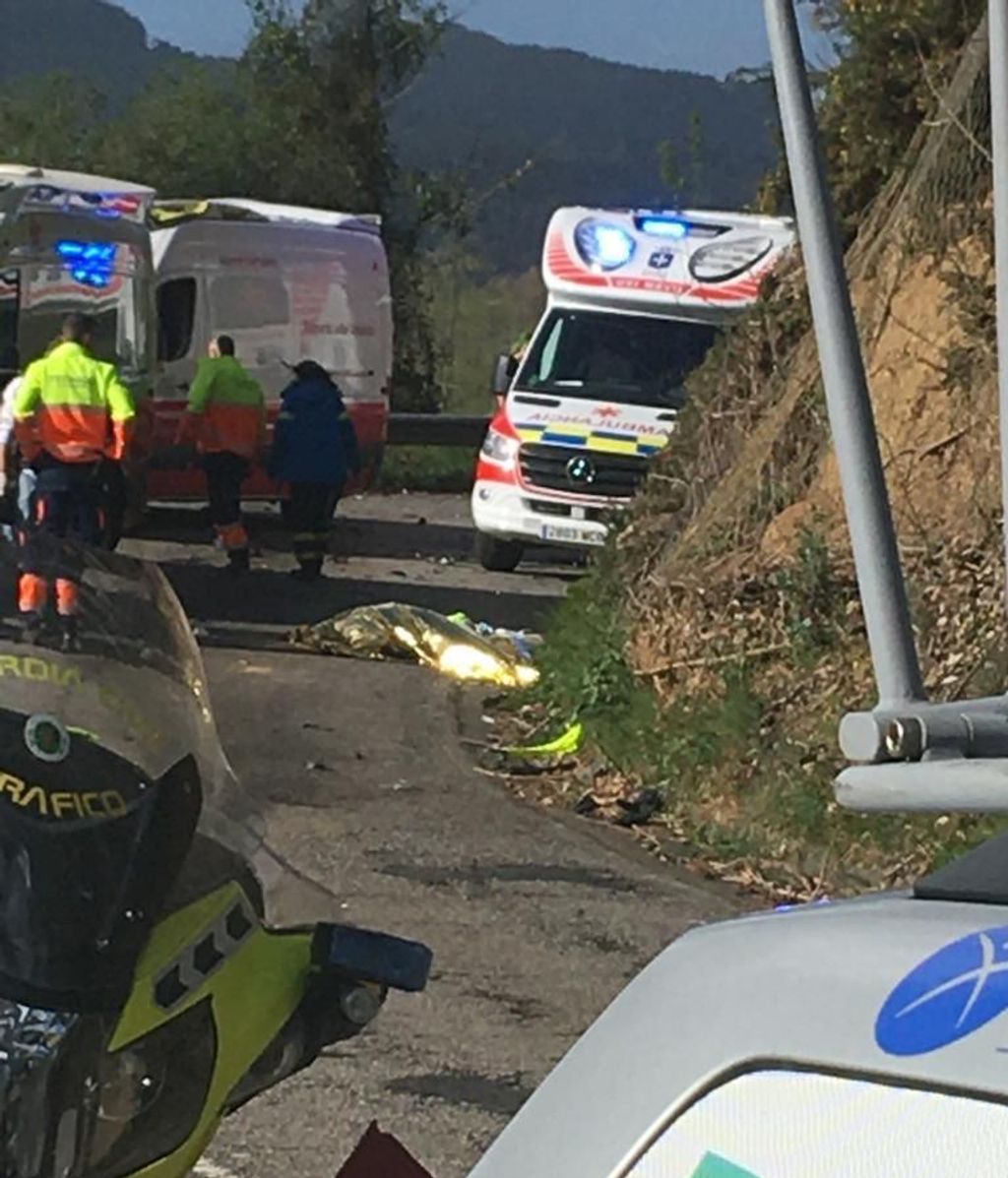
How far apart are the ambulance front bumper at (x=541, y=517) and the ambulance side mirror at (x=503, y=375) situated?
2.27 feet

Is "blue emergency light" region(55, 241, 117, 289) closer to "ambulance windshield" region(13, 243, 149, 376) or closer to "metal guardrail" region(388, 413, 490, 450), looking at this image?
"ambulance windshield" region(13, 243, 149, 376)

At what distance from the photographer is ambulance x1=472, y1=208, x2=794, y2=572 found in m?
19.6

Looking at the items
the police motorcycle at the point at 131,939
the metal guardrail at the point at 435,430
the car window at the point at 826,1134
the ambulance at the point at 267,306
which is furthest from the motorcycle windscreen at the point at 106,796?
the metal guardrail at the point at 435,430

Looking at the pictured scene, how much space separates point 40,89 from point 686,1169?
47.6m

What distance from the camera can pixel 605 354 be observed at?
19.9m

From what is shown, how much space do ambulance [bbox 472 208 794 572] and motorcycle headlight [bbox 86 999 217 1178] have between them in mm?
16511

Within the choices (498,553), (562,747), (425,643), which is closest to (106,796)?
(562,747)

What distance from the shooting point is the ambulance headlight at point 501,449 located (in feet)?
65.5

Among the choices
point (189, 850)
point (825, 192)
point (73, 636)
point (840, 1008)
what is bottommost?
point (189, 850)

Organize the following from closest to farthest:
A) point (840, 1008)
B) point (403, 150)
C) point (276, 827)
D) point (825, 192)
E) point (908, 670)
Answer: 1. point (840, 1008)
2. point (908, 670)
3. point (825, 192)
4. point (276, 827)
5. point (403, 150)

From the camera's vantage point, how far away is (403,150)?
42.0 m

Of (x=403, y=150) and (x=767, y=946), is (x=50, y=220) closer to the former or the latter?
(x=767, y=946)

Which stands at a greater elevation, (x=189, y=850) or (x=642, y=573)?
(x=189, y=850)

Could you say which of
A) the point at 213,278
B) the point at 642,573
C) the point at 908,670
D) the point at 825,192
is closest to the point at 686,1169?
the point at 908,670
